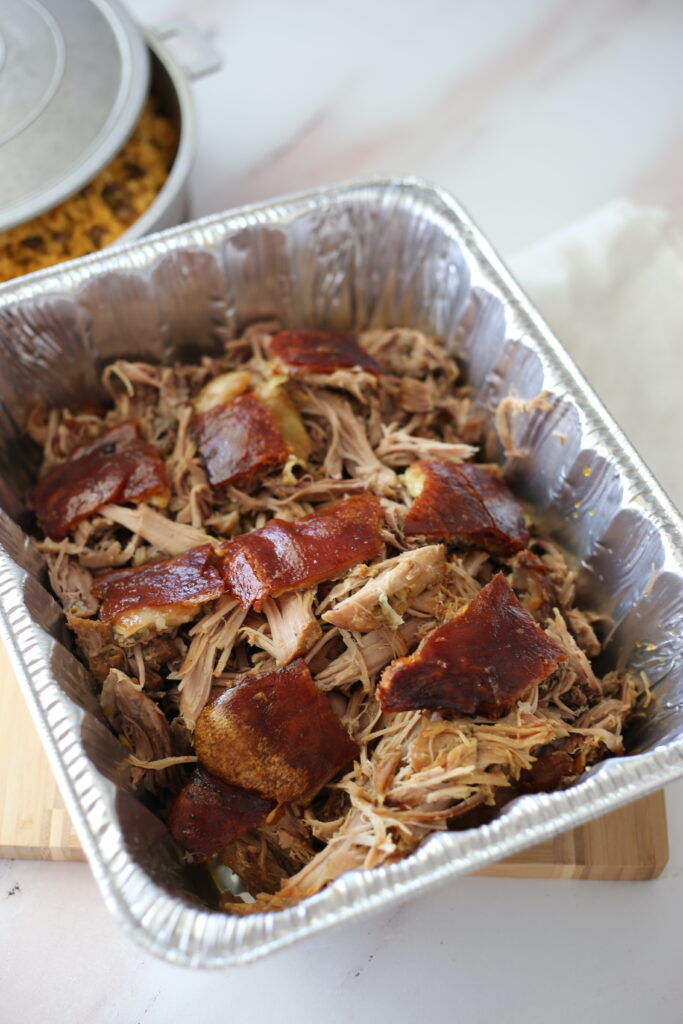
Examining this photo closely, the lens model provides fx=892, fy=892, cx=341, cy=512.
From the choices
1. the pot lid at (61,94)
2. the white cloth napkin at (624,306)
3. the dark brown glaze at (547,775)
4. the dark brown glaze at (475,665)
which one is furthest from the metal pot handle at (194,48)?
the dark brown glaze at (547,775)

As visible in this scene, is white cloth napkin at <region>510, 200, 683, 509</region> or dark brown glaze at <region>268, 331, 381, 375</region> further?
white cloth napkin at <region>510, 200, 683, 509</region>

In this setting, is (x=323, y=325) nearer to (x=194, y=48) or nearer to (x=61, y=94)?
(x=61, y=94)

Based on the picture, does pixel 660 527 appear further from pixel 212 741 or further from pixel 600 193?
pixel 600 193

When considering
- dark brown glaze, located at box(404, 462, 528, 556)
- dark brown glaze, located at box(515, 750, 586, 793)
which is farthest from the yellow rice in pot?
dark brown glaze, located at box(515, 750, 586, 793)

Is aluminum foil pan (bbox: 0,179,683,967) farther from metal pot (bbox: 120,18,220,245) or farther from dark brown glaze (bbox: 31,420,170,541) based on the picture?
metal pot (bbox: 120,18,220,245)

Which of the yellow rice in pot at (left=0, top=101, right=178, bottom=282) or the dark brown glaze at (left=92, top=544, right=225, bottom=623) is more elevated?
the yellow rice in pot at (left=0, top=101, right=178, bottom=282)

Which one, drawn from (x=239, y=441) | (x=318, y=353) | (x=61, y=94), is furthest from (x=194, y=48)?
(x=239, y=441)
